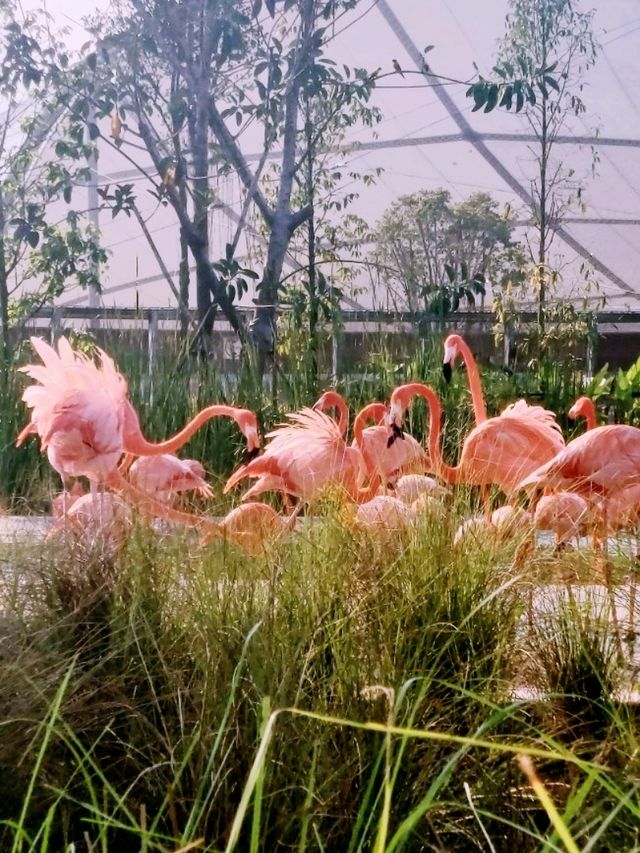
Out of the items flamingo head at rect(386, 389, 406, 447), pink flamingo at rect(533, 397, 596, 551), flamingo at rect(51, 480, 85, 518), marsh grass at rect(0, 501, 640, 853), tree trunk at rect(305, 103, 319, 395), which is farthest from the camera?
tree trunk at rect(305, 103, 319, 395)

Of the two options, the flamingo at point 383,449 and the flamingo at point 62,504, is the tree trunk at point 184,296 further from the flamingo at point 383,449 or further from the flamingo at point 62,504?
the flamingo at point 62,504

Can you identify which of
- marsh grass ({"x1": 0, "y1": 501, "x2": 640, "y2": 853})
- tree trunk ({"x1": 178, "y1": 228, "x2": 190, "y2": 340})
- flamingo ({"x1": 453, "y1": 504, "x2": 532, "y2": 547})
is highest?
tree trunk ({"x1": 178, "y1": 228, "x2": 190, "y2": 340})

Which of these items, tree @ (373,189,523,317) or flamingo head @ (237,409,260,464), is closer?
flamingo head @ (237,409,260,464)

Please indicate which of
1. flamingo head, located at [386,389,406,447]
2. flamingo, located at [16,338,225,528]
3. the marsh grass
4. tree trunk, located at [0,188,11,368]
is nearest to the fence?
tree trunk, located at [0,188,11,368]

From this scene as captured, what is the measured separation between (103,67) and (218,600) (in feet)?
14.2

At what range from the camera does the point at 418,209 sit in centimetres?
802

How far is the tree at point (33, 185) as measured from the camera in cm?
518

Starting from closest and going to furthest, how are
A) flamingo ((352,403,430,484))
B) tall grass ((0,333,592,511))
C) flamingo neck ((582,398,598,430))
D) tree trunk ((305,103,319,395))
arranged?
flamingo ((352,403,430,484)) → flamingo neck ((582,398,598,430)) → tall grass ((0,333,592,511)) → tree trunk ((305,103,319,395))

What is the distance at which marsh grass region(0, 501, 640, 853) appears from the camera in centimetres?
129

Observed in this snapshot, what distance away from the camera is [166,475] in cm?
272

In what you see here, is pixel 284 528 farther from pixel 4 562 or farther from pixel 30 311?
pixel 30 311

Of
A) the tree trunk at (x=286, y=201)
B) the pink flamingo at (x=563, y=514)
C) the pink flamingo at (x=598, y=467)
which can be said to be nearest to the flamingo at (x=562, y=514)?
the pink flamingo at (x=563, y=514)

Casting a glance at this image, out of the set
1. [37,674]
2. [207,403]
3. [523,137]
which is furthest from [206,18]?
[523,137]

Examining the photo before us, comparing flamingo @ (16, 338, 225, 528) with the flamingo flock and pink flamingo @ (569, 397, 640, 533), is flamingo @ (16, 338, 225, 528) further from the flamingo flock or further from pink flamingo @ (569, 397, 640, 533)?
pink flamingo @ (569, 397, 640, 533)
